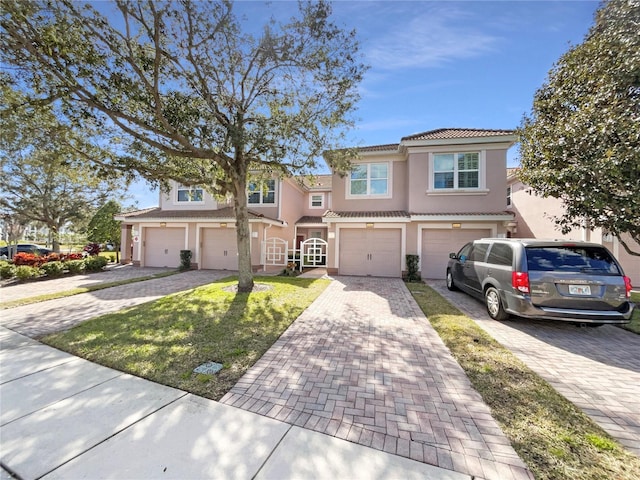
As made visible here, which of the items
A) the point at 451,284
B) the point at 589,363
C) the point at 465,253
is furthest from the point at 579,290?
the point at 451,284

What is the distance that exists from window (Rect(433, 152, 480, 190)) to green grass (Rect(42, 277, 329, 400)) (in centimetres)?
919

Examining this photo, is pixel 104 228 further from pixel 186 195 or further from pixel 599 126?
pixel 599 126

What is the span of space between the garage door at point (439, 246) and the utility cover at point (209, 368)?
11024mm

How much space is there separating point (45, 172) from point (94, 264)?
629 cm

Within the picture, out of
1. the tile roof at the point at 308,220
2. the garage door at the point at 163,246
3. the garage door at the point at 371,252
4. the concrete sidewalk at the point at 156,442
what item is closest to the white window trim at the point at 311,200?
the tile roof at the point at 308,220

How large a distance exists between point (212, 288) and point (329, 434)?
8.05 meters

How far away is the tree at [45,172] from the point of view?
789cm

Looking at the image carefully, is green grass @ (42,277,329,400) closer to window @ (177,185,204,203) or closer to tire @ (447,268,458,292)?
tire @ (447,268,458,292)

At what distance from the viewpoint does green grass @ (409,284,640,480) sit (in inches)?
87.9

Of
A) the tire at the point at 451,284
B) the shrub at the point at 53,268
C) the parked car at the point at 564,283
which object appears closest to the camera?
the parked car at the point at 564,283

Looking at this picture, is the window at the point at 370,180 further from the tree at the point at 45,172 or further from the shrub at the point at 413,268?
the tree at the point at 45,172

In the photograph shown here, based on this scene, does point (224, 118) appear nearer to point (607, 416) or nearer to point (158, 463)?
point (158, 463)

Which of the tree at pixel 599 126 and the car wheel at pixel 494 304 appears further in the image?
the car wheel at pixel 494 304

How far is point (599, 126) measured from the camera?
20.3 ft
